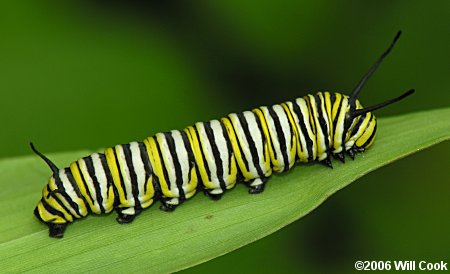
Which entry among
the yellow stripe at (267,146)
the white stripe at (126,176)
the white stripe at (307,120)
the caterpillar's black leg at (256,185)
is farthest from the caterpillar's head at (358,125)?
the white stripe at (126,176)

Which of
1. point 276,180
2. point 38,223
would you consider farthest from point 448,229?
point 38,223

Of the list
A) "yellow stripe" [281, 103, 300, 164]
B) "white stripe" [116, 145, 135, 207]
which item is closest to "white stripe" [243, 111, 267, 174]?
"yellow stripe" [281, 103, 300, 164]

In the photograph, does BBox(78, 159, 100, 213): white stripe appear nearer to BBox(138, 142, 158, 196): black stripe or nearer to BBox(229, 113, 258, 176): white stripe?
BBox(138, 142, 158, 196): black stripe

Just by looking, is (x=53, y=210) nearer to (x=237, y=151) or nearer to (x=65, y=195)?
(x=65, y=195)

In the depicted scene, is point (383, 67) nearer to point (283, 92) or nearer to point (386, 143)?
→ point (283, 92)

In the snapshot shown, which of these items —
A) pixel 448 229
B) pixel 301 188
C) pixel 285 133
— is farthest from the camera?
pixel 448 229

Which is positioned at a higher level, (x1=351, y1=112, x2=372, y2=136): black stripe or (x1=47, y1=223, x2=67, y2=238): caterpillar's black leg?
(x1=351, y1=112, x2=372, y2=136): black stripe
